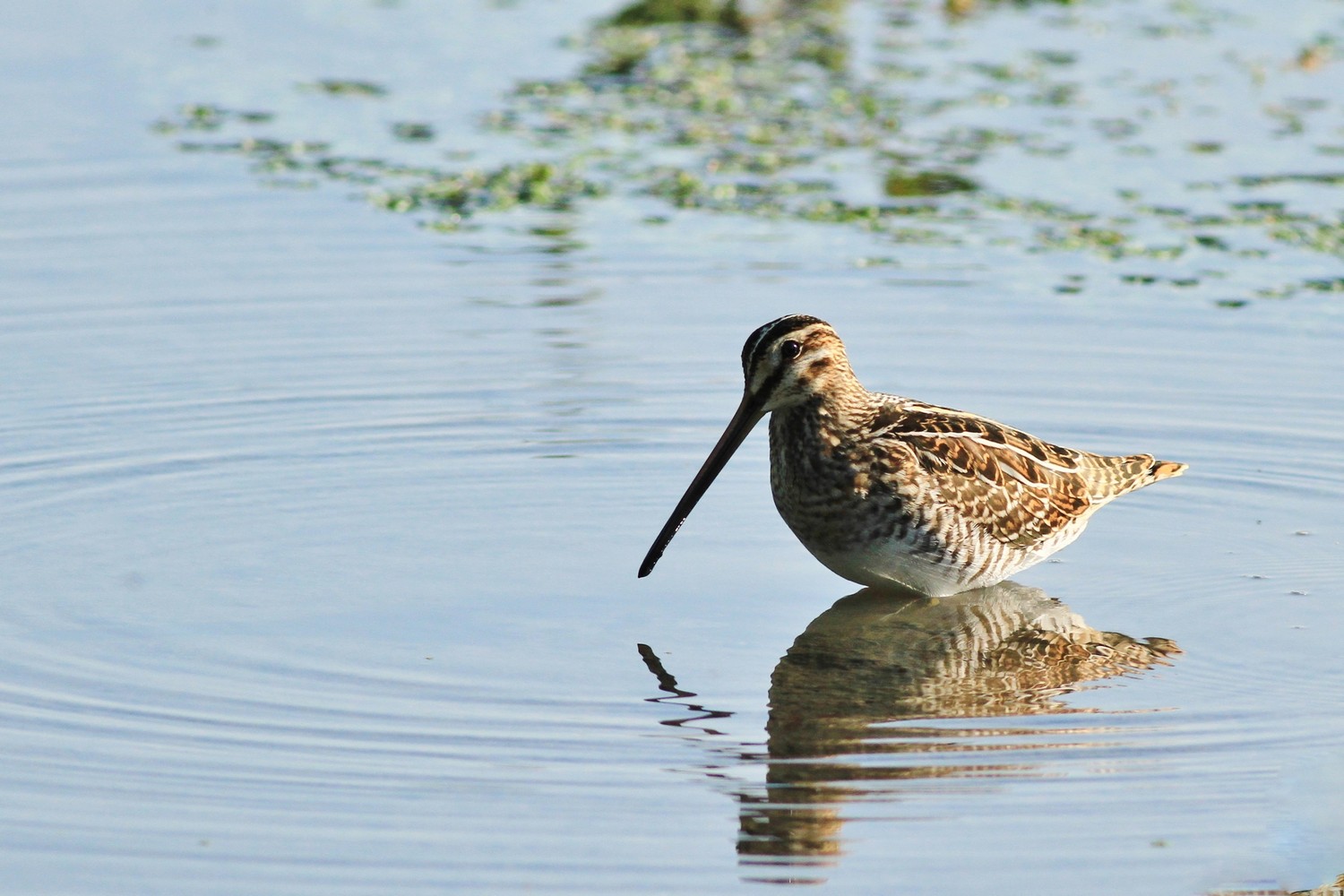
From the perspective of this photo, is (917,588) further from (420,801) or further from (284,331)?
(284,331)

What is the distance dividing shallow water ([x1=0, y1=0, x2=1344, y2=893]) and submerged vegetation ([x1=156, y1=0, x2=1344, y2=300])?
0.19 metres

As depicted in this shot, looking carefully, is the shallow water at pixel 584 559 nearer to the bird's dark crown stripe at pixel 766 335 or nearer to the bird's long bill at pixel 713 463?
the bird's long bill at pixel 713 463

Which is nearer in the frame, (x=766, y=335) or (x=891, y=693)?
(x=891, y=693)

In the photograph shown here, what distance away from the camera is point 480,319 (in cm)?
1177

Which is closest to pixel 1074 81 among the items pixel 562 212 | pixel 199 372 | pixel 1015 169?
pixel 1015 169

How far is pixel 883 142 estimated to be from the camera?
14.8m

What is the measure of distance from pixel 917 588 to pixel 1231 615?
1263 millimetres

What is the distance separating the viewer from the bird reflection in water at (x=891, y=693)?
6.37m

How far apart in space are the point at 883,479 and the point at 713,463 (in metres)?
0.73

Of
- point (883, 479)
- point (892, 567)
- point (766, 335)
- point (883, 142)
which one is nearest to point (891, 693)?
point (892, 567)

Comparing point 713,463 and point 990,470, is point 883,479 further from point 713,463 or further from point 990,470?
point 713,463

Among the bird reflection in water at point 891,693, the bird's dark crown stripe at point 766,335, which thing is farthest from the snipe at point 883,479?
the bird reflection in water at point 891,693

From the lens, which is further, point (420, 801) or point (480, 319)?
point (480, 319)

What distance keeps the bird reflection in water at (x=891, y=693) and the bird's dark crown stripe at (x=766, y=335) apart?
1090mm
